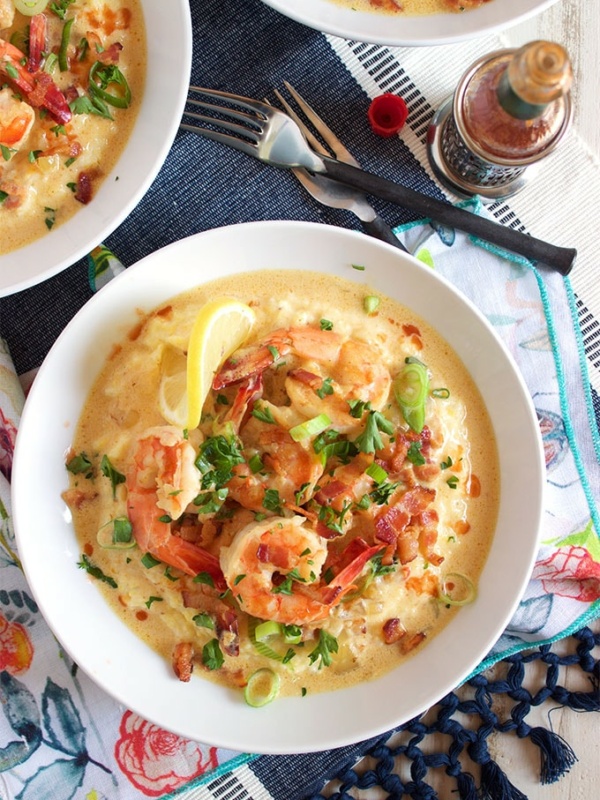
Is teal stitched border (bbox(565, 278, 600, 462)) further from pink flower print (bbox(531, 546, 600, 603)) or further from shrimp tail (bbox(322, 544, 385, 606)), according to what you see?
shrimp tail (bbox(322, 544, 385, 606))

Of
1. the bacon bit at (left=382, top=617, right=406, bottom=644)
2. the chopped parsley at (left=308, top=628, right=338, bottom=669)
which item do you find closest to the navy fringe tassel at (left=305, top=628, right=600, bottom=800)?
the bacon bit at (left=382, top=617, right=406, bottom=644)

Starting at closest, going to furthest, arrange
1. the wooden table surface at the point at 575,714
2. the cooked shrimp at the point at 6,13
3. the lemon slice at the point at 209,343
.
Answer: the lemon slice at the point at 209,343 → the cooked shrimp at the point at 6,13 → the wooden table surface at the point at 575,714

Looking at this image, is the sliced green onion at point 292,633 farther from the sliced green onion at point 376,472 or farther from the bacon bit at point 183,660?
the sliced green onion at point 376,472

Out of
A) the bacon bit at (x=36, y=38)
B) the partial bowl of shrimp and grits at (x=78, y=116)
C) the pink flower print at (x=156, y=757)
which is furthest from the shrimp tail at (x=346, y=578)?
the bacon bit at (x=36, y=38)

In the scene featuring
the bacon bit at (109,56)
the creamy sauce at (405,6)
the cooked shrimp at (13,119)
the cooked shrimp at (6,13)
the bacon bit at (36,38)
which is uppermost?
the cooked shrimp at (6,13)

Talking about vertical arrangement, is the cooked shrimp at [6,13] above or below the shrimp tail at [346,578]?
above

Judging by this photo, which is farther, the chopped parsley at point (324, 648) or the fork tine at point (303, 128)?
the fork tine at point (303, 128)

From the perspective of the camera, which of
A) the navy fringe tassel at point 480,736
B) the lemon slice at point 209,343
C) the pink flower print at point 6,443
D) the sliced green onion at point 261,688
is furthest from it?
the navy fringe tassel at point 480,736

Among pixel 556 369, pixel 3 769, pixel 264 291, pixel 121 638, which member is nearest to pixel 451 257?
pixel 556 369
